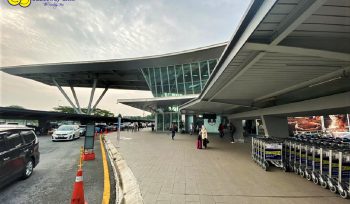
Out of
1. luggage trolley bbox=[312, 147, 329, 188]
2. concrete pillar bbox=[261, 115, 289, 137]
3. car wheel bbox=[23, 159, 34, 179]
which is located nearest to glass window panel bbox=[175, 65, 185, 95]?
concrete pillar bbox=[261, 115, 289, 137]

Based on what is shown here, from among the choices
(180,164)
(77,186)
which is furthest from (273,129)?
(77,186)

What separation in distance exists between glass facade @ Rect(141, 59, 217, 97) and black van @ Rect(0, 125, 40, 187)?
27070 mm

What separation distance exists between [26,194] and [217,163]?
7.16m

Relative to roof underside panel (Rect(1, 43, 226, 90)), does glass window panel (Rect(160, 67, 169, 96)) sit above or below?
below

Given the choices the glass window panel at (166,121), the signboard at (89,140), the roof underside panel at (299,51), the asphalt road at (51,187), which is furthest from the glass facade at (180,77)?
the asphalt road at (51,187)

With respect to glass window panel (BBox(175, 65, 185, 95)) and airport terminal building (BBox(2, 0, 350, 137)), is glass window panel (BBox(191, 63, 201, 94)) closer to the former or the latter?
glass window panel (BBox(175, 65, 185, 95))

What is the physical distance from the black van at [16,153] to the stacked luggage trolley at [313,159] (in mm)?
8475

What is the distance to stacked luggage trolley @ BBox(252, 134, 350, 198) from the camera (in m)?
5.51

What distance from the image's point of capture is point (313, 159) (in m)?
6.68

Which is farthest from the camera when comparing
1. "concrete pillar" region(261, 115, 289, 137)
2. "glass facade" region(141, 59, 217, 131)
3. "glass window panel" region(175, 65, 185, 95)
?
"glass window panel" region(175, 65, 185, 95)

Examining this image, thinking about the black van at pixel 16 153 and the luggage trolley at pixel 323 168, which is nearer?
the black van at pixel 16 153

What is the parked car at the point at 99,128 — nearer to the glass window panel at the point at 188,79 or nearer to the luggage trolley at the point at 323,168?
the glass window panel at the point at 188,79

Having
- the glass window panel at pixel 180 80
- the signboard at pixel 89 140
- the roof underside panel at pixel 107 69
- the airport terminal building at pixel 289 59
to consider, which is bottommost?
the signboard at pixel 89 140

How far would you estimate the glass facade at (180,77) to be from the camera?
3328 cm
